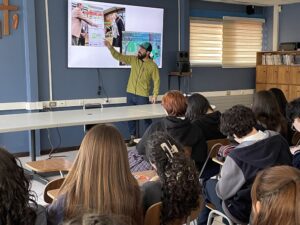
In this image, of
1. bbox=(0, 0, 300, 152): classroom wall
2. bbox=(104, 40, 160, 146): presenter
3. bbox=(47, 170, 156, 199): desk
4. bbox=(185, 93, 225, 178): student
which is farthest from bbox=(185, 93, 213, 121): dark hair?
bbox=(0, 0, 300, 152): classroom wall

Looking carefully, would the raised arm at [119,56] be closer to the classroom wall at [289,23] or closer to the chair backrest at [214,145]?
the chair backrest at [214,145]

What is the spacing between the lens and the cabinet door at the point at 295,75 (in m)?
7.78

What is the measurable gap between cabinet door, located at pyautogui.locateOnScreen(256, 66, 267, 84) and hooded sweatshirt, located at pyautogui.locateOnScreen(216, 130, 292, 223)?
6.28 meters

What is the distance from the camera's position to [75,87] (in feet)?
20.2

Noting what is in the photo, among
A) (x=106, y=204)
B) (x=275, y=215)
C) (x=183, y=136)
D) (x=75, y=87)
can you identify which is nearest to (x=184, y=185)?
(x=106, y=204)

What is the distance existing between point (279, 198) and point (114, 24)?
18.0 ft

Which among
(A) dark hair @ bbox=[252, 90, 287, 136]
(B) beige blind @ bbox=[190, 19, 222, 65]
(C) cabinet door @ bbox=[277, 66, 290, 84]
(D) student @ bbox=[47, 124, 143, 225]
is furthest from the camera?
(C) cabinet door @ bbox=[277, 66, 290, 84]

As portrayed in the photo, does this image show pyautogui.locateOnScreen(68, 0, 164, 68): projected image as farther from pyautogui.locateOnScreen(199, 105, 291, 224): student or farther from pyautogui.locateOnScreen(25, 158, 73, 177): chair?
pyautogui.locateOnScreen(199, 105, 291, 224): student

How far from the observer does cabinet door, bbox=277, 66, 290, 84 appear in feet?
26.2

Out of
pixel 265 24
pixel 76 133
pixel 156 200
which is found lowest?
pixel 76 133

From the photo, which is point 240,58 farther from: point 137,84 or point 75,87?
point 75,87

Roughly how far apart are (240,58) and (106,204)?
7.41 meters

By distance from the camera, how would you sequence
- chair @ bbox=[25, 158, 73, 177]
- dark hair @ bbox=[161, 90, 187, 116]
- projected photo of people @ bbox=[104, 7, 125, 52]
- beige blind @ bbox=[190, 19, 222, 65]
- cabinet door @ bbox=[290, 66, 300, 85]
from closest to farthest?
1. chair @ bbox=[25, 158, 73, 177]
2. dark hair @ bbox=[161, 90, 187, 116]
3. projected photo of people @ bbox=[104, 7, 125, 52]
4. beige blind @ bbox=[190, 19, 222, 65]
5. cabinet door @ bbox=[290, 66, 300, 85]

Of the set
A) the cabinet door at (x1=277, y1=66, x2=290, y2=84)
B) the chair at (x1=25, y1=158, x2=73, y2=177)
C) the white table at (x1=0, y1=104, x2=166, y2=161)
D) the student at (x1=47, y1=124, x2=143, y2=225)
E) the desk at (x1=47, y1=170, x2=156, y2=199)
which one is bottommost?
the chair at (x1=25, y1=158, x2=73, y2=177)
